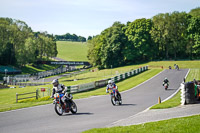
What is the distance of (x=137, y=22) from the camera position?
88688mm

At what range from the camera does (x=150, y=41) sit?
86.0 metres

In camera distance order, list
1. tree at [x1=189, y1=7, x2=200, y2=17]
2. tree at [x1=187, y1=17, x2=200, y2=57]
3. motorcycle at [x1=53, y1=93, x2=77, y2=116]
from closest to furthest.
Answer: motorcycle at [x1=53, y1=93, x2=77, y2=116], tree at [x1=187, y1=17, x2=200, y2=57], tree at [x1=189, y1=7, x2=200, y2=17]

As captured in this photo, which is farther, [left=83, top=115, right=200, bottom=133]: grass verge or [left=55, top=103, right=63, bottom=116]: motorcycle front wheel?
[left=55, top=103, right=63, bottom=116]: motorcycle front wheel

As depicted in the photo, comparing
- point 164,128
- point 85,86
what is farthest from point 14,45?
point 164,128

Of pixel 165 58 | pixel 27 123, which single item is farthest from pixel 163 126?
pixel 165 58

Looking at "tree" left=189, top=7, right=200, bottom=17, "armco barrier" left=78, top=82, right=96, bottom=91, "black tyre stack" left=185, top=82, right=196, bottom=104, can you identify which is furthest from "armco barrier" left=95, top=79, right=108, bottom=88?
"tree" left=189, top=7, right=200, bottom=17

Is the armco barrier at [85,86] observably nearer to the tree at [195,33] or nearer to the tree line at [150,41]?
the tree line at [150,41]

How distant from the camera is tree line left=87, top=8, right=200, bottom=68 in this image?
3285 inches

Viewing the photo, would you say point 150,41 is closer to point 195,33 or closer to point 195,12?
point 195,33

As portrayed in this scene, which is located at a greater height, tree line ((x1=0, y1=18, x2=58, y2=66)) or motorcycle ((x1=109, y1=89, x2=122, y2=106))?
tree line ((x1=0, y1=18, x2=58, y2=66))

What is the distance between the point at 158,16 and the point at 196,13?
14.1 m

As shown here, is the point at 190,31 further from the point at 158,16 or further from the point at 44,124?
the point at 44,124

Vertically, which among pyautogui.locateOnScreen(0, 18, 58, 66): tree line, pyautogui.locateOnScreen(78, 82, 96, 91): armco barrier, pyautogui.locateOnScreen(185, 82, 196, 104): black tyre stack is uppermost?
pyautogui.locateOnScreen(0, 18, 58, 66): tree line

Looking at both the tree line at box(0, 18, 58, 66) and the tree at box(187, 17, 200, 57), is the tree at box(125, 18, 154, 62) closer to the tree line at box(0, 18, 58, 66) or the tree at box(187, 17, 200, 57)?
the tree at box(187, 17, 200, 57)
